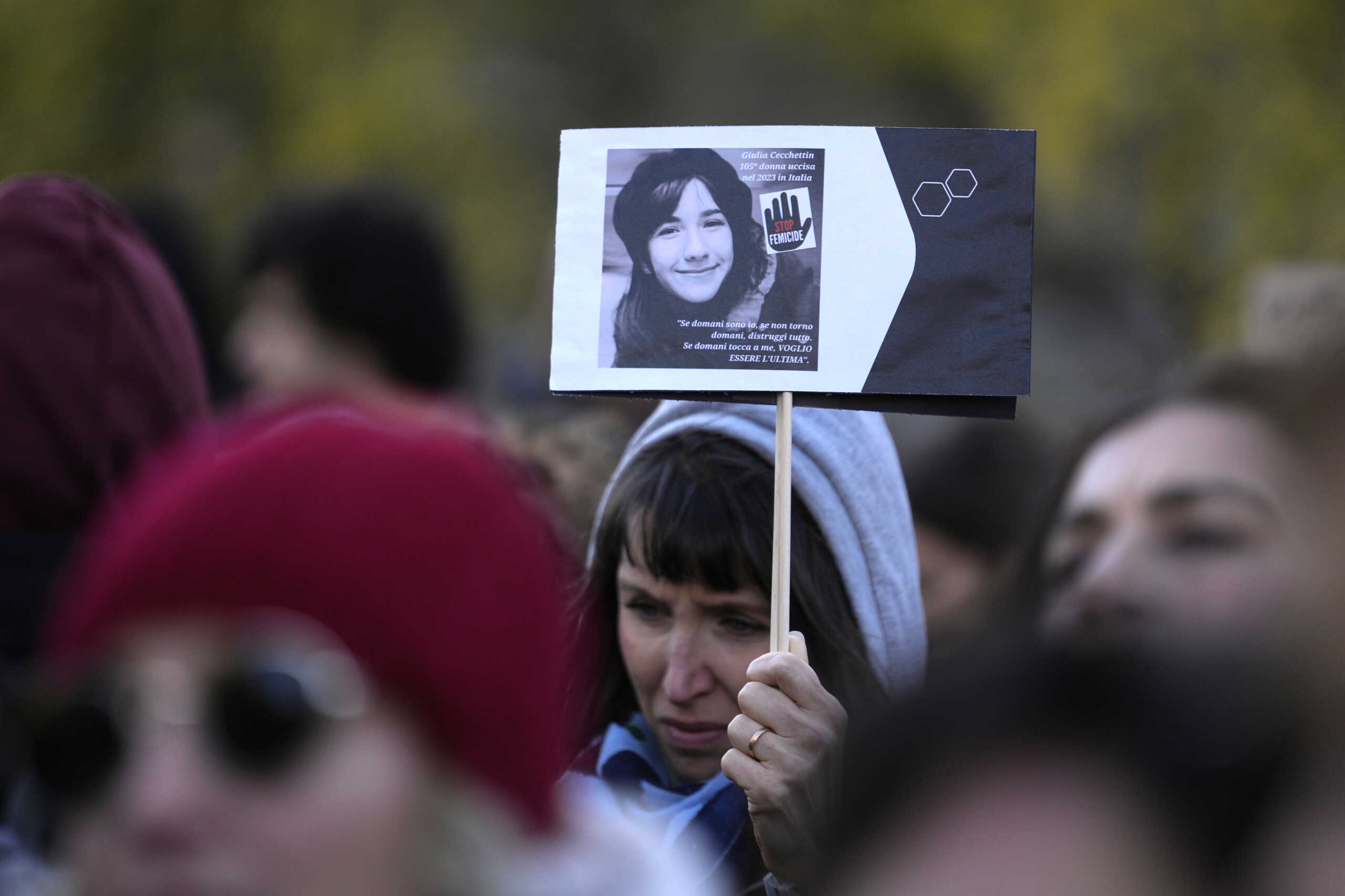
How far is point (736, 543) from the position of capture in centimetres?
261

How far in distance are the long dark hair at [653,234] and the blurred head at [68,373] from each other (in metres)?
0.72

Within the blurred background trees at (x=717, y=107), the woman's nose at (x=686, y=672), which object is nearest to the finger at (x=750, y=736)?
the woman's nose at (x=686, y=672)

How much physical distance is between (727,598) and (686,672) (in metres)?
0.14

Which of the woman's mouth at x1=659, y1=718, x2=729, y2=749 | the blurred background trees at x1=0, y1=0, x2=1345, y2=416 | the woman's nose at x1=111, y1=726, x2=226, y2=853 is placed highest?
the blurred background trees at x1=0, y1=0, x2=1345, y2=416

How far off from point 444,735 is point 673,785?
1.46 metres

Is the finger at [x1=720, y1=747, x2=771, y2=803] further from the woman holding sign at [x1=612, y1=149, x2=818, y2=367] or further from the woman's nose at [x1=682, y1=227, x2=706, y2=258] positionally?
the woman's nose at [x1=682, y1=227, x2=706, y2=258]

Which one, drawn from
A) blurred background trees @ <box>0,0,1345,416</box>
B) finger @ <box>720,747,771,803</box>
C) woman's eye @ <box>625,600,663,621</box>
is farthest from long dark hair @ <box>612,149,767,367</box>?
blurred background trees @ <box>0,0,1345,416</box>

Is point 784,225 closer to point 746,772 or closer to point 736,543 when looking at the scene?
point 736,543

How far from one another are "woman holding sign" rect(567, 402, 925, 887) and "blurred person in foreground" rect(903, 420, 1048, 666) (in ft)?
3.73

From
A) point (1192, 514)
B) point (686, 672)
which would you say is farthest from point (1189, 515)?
point (686, 672)

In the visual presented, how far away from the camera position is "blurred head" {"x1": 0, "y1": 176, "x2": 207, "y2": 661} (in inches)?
86.3

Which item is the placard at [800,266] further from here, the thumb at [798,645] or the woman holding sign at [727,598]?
the thumb at [798,645]

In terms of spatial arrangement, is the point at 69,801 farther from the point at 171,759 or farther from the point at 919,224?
the point at 919,224

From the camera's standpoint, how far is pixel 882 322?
2488 mm
